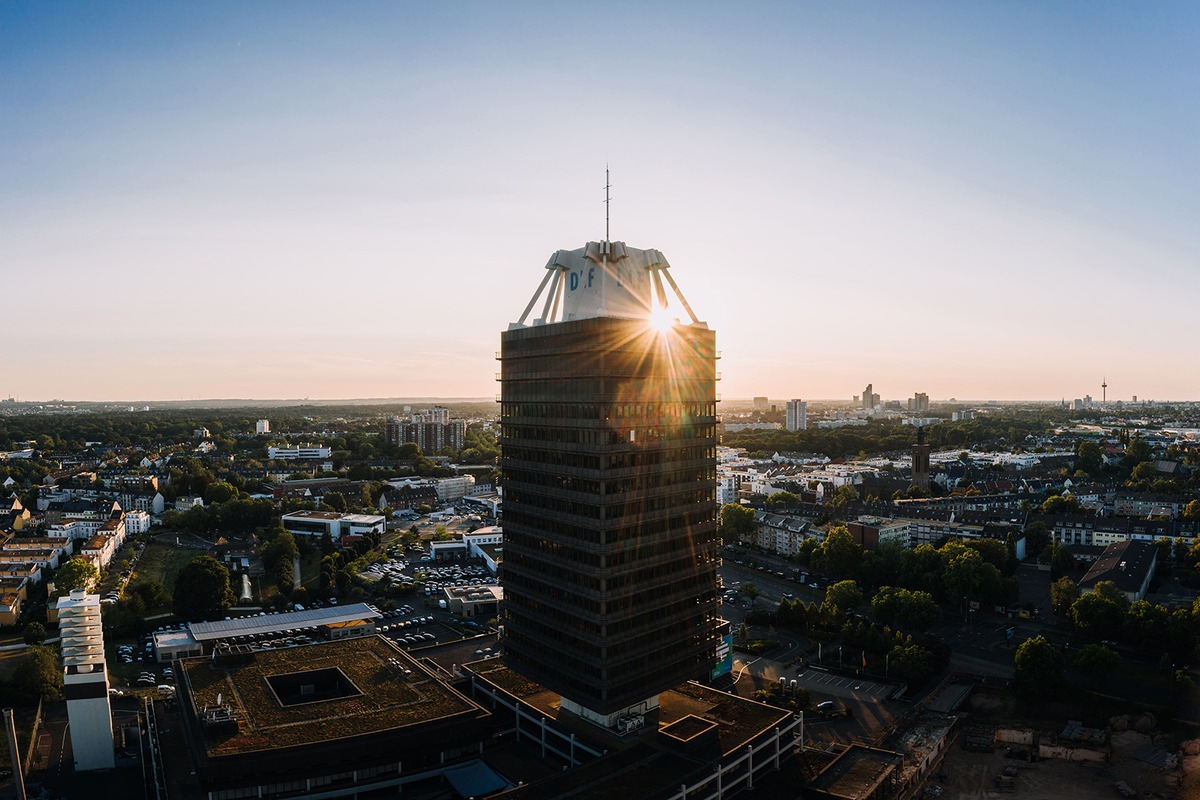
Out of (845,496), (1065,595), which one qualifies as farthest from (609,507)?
(845,496)

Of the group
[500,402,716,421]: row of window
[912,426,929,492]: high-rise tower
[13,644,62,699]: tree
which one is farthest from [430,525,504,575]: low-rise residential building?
[912,426,929,492]: high-rise tower

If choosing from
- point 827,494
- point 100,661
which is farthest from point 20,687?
point 827,494

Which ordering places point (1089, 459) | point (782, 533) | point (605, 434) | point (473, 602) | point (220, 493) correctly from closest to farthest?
1. point (605, 434)
2. point (473, 602)
3. point (782, 533)
4. point (220, 493)
5. point (1089, 459)

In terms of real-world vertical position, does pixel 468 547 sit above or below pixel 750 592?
above

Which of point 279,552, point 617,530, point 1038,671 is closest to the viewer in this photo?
point 617,530

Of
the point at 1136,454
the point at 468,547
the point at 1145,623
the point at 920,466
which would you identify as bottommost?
the point at 468,547

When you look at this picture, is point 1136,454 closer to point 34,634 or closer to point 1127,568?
point 1127,568

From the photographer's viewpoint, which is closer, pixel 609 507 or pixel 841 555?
pixel 609 507

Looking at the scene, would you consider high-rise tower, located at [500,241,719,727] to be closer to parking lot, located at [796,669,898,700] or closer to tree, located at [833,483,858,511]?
parking lot, located at [796,669,898,700]
